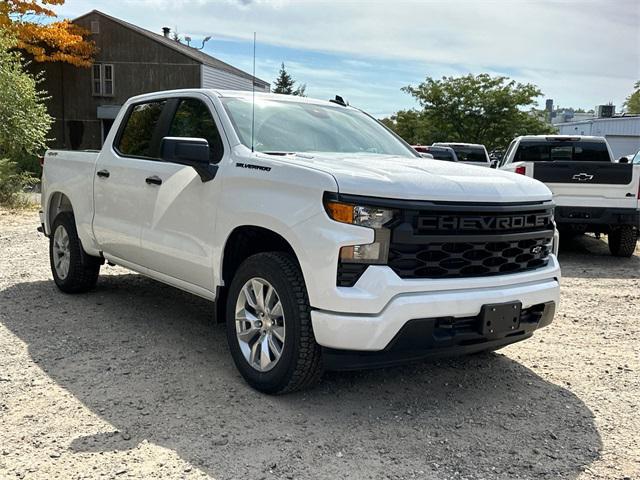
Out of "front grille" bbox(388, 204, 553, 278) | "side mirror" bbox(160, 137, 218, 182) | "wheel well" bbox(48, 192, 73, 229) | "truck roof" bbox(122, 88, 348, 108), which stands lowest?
"wheel well" bbox(48, 192, 73, 229)

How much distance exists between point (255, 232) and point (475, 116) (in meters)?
35.2

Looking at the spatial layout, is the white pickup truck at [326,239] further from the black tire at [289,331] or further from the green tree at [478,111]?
the green tree at [478,111]

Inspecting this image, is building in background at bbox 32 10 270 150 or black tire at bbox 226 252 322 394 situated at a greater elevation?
building in background at bbox 32 10 270 150

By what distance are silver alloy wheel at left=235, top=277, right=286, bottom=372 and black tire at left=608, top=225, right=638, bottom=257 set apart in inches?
288

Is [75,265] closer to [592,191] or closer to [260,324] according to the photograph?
[260,324]

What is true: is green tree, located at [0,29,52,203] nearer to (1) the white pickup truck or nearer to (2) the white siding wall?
(1) the white pickup truck

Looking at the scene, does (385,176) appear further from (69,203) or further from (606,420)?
(69,203)

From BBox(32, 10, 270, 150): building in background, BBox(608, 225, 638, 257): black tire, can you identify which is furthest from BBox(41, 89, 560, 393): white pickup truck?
BBox(32, 10, 270, 150): building in background

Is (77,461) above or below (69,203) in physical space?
below

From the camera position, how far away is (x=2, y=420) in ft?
11.7

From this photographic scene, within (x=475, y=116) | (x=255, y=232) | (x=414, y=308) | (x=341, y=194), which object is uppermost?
(x=475, y=116)

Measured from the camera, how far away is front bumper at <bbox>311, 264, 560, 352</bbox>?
3.32m

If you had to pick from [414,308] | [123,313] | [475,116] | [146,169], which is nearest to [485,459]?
[414,308]

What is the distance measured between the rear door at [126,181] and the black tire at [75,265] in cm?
53
